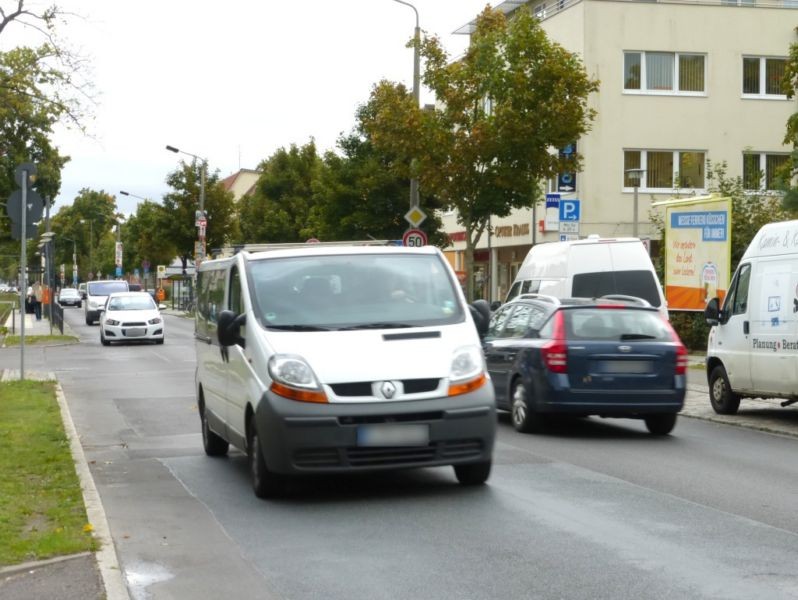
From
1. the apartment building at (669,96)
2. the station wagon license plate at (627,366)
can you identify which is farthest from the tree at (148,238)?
the station wagon license plate at (627,366)

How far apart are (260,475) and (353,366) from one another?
1.17 m

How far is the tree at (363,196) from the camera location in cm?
4853

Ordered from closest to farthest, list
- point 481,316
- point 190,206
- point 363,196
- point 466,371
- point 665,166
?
point 466,371
point 481,316
point 665,166
point 363,196
point 190,206

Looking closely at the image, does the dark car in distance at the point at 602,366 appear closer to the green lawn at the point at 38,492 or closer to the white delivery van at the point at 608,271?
the green lawn at the point at 38,492

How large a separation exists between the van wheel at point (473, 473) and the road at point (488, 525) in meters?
0.12

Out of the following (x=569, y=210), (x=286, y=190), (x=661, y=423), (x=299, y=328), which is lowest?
(x=661, y=423)

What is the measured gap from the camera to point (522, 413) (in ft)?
49.1

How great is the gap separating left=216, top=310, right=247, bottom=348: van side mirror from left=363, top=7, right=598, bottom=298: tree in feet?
72.7

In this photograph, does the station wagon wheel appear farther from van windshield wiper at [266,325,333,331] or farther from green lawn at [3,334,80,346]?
green lawn at [3,334,80,346]

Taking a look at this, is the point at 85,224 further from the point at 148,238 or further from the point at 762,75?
the point at 762,75

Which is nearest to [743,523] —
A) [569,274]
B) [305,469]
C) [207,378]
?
[305,469]

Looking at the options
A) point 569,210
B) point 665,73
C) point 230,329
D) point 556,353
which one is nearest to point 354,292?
point 230,329

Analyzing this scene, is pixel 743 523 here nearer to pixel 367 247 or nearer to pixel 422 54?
pixel 367 247

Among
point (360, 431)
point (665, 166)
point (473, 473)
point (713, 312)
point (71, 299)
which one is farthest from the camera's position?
point (71, 299)
